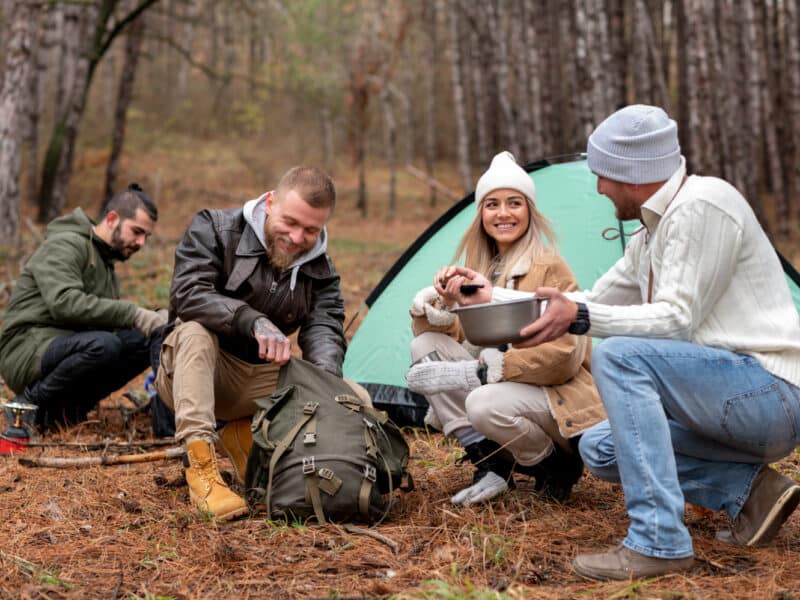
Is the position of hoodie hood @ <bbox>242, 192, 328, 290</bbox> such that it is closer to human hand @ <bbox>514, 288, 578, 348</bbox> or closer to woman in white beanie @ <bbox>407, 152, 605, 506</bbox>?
woman in white beanie @ <bbox>407, 152, 605, 506</bbox>

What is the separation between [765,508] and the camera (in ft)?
9.08

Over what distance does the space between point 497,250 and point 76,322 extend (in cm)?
237

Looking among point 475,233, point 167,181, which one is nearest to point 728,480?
point 475,233

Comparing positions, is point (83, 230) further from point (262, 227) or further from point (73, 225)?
point (262, 227)

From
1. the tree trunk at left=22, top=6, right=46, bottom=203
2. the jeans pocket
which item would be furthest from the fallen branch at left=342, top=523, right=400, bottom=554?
the tree trunk at left=22, top=6, right=46, bottom=203

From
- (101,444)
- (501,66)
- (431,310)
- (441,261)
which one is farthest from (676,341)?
(501,66)

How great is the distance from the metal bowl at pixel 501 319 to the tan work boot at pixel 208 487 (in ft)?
3.75

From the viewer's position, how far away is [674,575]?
251 centimetres

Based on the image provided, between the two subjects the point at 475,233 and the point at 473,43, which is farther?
the point at 473,43

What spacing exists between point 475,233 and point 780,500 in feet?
5.21

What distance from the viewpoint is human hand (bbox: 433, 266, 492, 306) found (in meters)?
2.99

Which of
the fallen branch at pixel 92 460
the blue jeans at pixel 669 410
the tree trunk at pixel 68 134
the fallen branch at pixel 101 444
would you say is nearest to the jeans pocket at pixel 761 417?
the blue jeans at pixel 669 410

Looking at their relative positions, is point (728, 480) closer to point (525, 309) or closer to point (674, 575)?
point (674, 575)

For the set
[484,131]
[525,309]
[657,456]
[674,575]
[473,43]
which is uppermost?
[473,43]
